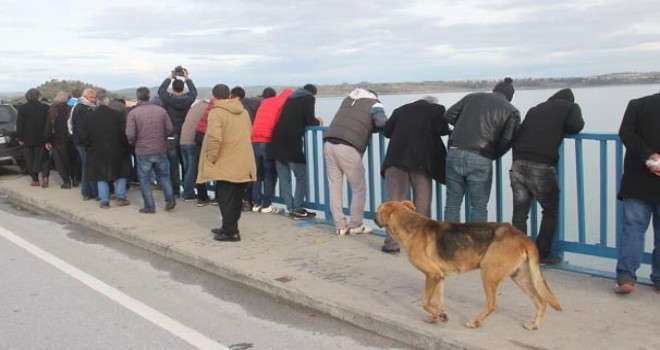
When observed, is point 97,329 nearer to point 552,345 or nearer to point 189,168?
point 552,345

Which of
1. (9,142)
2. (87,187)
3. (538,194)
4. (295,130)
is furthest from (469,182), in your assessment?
(9,142)

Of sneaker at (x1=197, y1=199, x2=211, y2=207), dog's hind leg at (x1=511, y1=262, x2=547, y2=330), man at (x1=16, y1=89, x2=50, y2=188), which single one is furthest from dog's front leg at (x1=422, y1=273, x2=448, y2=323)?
man at (x1=16, y1=89, x2=50, y2=188)

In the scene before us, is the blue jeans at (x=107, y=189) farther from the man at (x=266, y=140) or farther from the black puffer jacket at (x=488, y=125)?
the black puffer jacket at (x=488, y=125)

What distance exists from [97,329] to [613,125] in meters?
5.11

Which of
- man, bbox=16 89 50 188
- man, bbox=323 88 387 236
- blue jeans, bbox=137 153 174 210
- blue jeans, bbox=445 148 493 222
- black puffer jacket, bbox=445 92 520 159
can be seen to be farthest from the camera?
man, bbox=16 89 50 188

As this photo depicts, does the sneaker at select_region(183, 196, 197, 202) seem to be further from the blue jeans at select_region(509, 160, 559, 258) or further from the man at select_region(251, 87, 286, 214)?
the blue jeans at select_region(509, 160, 559, 258)

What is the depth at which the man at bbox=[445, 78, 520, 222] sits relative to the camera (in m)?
6.38

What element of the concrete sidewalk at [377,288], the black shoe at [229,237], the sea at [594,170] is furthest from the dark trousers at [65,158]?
the sea at [594,170]

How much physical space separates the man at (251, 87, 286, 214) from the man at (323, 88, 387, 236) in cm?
144

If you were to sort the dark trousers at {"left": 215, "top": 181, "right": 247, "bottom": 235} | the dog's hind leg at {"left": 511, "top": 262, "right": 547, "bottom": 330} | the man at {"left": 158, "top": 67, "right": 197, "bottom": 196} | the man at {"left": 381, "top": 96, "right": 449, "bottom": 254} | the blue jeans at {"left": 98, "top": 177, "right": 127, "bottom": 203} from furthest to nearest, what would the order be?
1. the man at {"left": 158, "top": 67, "right": 197, "bottom": 196}
2. the blue jeans at {"left": 98, "top": 177, "right": 127, "bottom": 203}
3. the dark trousers at {"left": 215, "top": 181, "right": 247, "bottom": 235}
4. the man at {"left": 381, "top": 96, "right": 449, "bottom": 254}
5. the dog's hind leg at {"left": 511, "top": 262, "right": 547, "bottom": 330}

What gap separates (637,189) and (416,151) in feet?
7.31

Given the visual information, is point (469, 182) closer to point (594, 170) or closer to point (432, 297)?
point (594, 170)

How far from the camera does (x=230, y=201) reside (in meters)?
7.89

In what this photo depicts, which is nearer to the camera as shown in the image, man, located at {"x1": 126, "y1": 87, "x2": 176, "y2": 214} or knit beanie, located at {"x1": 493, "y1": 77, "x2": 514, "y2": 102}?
knit beanie, located at {"x1": 493, "y1": 77, "x2": 514, "y2": 102}
